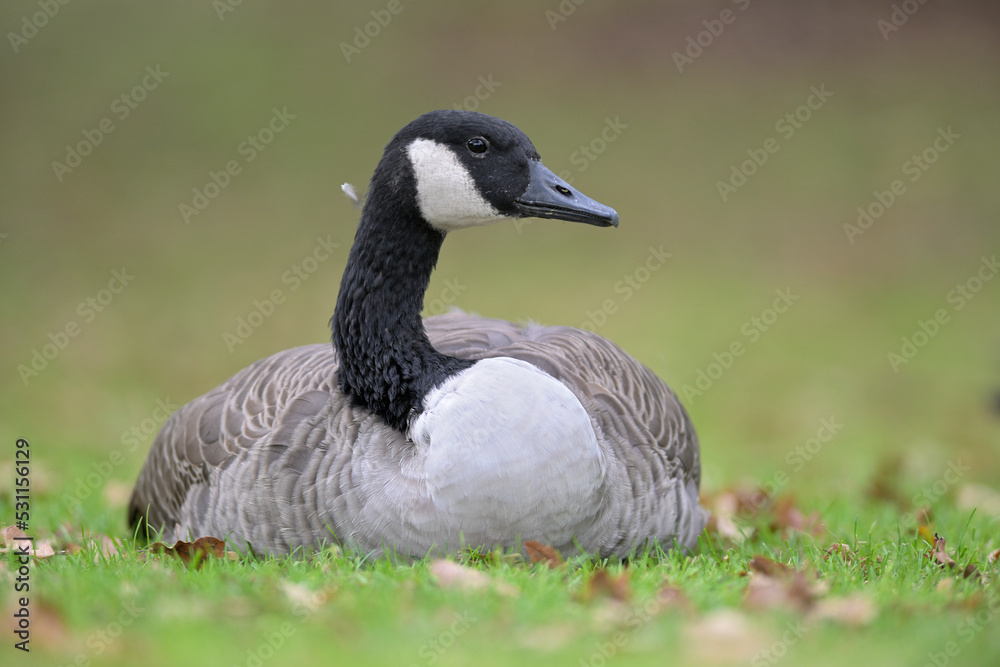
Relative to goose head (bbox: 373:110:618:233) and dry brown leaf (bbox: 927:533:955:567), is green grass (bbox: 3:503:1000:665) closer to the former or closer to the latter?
dry brown leaf (bbox: 927:533:955:567)

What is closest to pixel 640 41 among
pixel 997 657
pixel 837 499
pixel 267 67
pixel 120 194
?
pixel 267 67

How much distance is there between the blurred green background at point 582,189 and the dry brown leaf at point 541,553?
4.00 m

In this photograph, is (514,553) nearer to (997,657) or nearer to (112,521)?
(997,657)

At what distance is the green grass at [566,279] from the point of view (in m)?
3.35

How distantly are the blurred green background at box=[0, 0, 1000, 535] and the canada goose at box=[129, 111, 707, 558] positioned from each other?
330 centimetres

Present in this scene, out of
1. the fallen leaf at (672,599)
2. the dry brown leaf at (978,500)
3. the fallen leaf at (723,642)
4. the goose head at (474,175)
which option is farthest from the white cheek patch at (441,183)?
the dry brown leaf at (978,500)

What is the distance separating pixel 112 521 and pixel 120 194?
449 inches

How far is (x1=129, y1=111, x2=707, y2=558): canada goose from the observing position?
407 cm

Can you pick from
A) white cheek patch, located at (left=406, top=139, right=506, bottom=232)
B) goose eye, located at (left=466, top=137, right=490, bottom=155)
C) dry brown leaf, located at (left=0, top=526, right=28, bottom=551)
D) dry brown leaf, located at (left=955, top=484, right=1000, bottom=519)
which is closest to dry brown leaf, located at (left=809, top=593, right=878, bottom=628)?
white cheek patch, located at (left=406, top=139, right=506, bottom=232)

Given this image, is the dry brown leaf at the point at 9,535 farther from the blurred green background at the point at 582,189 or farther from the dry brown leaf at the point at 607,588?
the blurred green background at the point at 582,189

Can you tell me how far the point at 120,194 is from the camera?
Answer: 52.9 feet

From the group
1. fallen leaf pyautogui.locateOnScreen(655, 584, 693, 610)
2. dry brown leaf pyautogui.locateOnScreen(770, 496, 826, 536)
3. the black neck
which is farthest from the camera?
dry brown leaf pyautogui.locateOnScreen(770, 496, 826, 536)

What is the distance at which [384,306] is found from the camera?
15.2 feet

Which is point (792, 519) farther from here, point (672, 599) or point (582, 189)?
point (582, 189)
